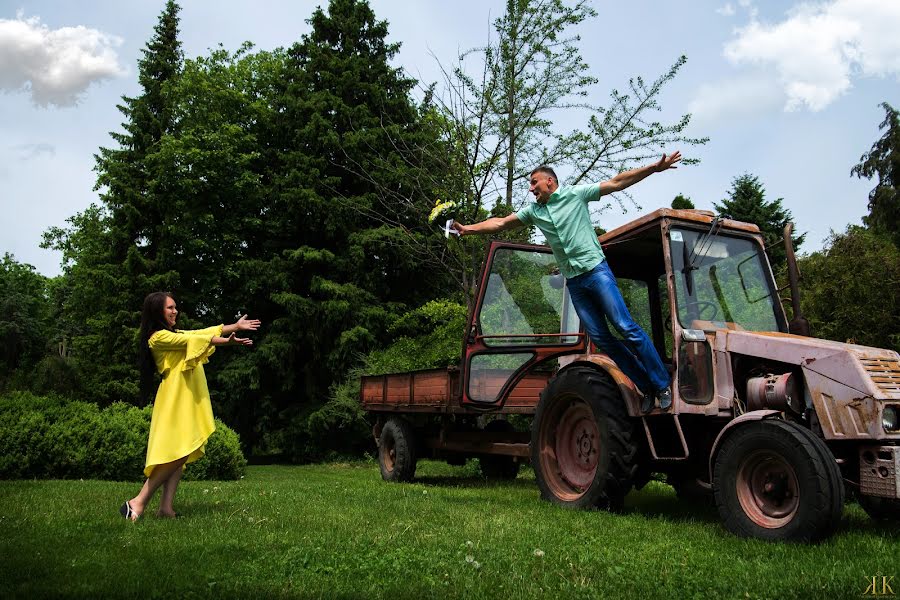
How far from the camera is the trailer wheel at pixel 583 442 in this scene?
6090mm

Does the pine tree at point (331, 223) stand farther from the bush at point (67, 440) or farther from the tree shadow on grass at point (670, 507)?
the tree shadow on grass at point (670, 507)

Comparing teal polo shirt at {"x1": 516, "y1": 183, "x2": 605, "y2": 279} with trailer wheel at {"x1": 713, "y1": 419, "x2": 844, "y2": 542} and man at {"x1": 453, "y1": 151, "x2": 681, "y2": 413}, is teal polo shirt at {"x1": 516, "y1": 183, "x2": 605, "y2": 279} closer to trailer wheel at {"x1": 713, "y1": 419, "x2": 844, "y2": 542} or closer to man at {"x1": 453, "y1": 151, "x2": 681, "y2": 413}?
man at {"x1": 453, "y1": 151, "x2": 681, "y2": 413}

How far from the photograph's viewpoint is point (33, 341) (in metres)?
42.0

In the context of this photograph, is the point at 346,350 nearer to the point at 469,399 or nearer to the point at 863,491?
the point at 469,399

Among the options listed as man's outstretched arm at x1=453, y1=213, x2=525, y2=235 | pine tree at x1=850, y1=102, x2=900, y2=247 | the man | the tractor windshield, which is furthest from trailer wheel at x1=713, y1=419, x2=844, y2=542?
pine tree at x1=850, y1=102, x2=900, y2=247

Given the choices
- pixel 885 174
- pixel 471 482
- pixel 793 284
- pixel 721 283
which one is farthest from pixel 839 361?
pixel 885 174

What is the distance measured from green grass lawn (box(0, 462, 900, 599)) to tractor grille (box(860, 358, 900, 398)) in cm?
98

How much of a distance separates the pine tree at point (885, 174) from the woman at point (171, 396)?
98.0ft

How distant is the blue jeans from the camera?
19.5ft

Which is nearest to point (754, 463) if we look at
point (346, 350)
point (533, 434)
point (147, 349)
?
point (533, 434)

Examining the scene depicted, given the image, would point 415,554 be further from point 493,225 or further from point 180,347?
point 493,225

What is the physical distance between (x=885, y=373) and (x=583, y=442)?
257 centimetres

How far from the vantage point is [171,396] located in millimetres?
5781

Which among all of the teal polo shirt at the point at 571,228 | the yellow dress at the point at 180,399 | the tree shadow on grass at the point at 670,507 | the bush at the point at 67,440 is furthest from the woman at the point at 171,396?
the bush at the point at 67,440
